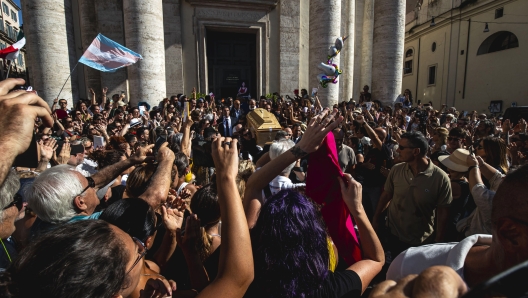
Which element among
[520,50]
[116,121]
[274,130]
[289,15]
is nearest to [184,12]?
[289,15]

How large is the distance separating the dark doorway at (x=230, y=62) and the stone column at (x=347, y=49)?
4.68 metres

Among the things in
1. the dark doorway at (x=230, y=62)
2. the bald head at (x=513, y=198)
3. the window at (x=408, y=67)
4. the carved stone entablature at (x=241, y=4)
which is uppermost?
the carved stone entablature at (x=241, y=4)

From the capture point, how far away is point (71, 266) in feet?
3.07

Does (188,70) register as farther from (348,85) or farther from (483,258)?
(483,258)

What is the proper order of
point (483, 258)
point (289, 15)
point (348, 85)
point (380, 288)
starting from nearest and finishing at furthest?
point (380, 288) < point (483, 258) < point (289, 15) < point (348, 85)

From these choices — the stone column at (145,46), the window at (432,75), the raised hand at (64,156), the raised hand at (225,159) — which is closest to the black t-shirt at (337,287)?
the raised hand at (225,159)

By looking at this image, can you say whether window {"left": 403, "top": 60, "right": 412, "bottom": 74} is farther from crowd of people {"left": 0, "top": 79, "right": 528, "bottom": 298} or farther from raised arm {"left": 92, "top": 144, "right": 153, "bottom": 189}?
raised arm {"left": 92, "top": 144, "right": 153, "bottom": 189}

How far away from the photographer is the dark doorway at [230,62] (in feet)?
45.1

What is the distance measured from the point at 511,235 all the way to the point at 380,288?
613 millimetres

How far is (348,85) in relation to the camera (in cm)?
1544

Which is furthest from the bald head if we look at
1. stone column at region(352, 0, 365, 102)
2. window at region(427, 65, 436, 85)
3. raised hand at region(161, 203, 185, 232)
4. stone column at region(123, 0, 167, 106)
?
window at region(427, 65, 436, 85)

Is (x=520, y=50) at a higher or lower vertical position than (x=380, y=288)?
higher

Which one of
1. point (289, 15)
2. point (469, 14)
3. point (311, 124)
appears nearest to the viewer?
point (311, 124)

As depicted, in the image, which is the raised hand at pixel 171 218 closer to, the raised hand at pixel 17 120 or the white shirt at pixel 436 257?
the raised hand at pixel 17 120
